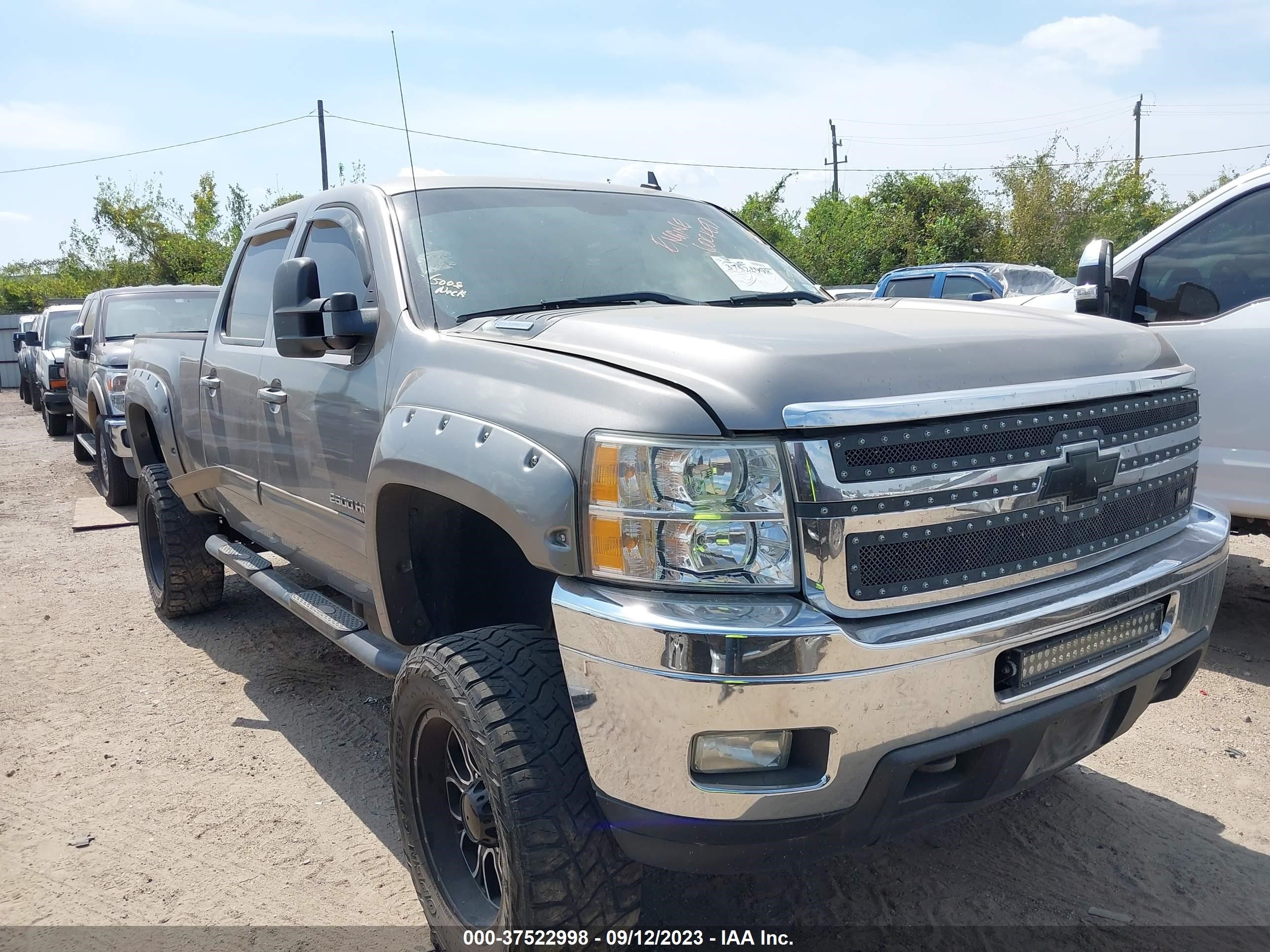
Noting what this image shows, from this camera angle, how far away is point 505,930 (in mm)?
2135

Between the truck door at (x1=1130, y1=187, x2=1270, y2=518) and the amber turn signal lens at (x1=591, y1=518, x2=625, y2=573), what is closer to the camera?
the amber turn signal lens at (x1=591, y1=518, x2=625, y2=573)

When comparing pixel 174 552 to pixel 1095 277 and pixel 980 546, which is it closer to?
pixel 980 546

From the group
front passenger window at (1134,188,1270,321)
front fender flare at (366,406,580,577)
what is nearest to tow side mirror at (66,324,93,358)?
front fender flare at (366,406,580,577)

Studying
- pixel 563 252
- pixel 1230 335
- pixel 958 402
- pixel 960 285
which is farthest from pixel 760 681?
pixel 960 285

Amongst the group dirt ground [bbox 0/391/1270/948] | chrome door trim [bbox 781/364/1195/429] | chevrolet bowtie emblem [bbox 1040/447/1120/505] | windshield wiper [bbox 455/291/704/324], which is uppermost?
windshield wiper [bbox 455/291/704/324]

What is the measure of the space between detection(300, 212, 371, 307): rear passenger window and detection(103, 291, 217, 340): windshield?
6813 mm

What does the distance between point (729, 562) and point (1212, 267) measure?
12.4 feet

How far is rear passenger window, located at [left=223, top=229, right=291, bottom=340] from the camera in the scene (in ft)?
13.4

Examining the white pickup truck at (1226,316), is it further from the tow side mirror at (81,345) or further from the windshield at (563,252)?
the tow side mirror at (81,345)

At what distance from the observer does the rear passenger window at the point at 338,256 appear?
324 cm

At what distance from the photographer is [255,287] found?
4.36m

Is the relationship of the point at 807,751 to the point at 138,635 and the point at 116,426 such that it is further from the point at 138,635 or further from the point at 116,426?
the point at 116,426

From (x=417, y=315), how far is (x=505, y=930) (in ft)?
5.34

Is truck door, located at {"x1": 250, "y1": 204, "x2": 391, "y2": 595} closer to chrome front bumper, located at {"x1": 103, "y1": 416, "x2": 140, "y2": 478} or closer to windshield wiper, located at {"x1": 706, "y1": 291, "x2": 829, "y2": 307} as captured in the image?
windshield wiper, located at {"x1": 706, "y1": 291, "x2": 829, "y2": 307}
